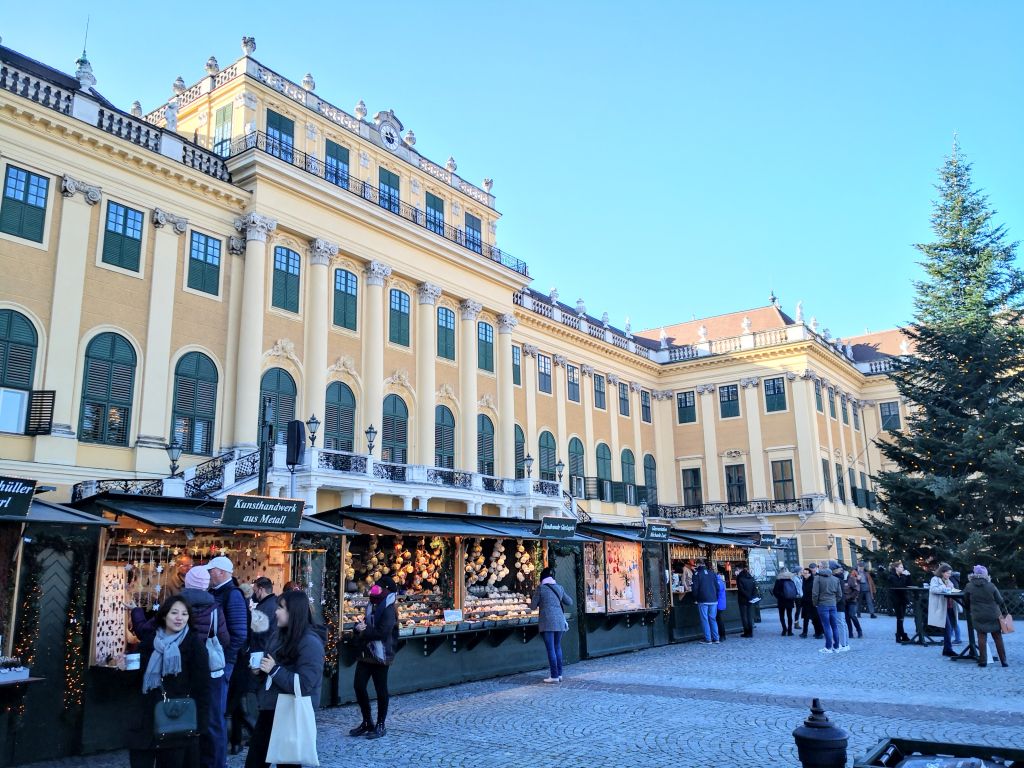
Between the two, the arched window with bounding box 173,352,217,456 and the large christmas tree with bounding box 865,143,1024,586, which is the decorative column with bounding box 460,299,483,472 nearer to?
the arched window with bounding box 173,352,217,456

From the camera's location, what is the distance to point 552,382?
40438 millimetres

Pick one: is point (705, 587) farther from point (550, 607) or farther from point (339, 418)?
point (339, 418)

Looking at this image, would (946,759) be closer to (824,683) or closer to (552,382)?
(824,683)

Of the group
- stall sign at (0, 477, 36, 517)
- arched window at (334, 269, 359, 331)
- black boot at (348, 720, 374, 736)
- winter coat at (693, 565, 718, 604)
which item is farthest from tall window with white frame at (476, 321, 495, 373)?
stall sign at (0, 477, 36, 517)

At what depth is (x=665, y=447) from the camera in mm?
48719

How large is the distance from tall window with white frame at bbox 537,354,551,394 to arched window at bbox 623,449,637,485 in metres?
7.61

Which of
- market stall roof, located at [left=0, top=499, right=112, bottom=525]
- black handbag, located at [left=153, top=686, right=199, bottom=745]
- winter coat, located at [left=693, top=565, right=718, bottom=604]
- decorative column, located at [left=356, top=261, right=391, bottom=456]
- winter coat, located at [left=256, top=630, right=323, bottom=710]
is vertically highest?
decorative column, located at [left=356, top=261, right=391, bottom=456]

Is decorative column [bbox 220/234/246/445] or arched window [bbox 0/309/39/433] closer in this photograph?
arched window [bbox 0/309/39/433]

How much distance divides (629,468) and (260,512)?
3583cm

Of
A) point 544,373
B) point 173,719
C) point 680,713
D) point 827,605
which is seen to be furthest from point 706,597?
point 544,373

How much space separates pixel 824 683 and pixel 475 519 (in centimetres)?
678

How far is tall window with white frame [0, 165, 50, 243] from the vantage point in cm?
2061

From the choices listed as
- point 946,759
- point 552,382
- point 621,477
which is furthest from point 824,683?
point 621,477

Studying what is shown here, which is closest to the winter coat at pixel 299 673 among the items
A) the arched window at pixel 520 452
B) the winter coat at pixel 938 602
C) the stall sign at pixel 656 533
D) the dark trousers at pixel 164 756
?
the dark trousers at pixel 164 756
